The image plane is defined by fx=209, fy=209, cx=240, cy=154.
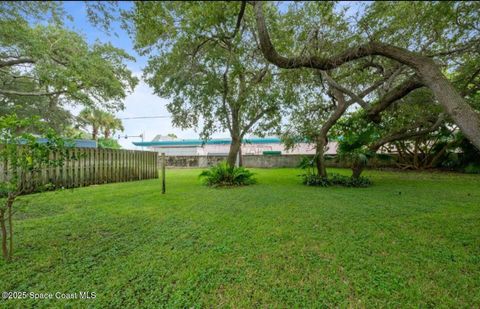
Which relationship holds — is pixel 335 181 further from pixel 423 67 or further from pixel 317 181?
pixel 423 67

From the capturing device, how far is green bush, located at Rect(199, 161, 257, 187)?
266 inches

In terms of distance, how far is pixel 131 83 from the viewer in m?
9.80

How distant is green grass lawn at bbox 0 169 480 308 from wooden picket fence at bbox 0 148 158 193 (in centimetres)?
237

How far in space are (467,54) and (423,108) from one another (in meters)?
2.58

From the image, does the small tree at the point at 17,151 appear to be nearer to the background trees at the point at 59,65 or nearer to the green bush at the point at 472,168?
the background trees at the point at 59,65

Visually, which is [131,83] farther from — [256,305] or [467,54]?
[467,54]

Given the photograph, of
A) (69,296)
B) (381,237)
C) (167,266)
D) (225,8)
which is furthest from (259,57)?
(69,296)

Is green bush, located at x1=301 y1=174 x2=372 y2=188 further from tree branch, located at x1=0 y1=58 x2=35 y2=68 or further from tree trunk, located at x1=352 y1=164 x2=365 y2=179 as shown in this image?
tree branch, located at x1=0 y1=58 x2=35 y2=68

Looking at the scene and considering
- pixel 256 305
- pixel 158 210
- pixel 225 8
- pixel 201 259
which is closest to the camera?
pixel 256 305

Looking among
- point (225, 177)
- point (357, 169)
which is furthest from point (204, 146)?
point (357, 169)

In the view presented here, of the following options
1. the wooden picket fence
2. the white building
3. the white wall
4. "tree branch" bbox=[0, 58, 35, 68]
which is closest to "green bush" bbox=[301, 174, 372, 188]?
the wooden picket fence

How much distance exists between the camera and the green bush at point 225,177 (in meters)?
6.77

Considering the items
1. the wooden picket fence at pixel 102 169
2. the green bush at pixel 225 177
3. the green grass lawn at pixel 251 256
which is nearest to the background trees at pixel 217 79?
the green bush at pixel 225 177

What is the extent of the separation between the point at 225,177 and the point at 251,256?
15.6ft
